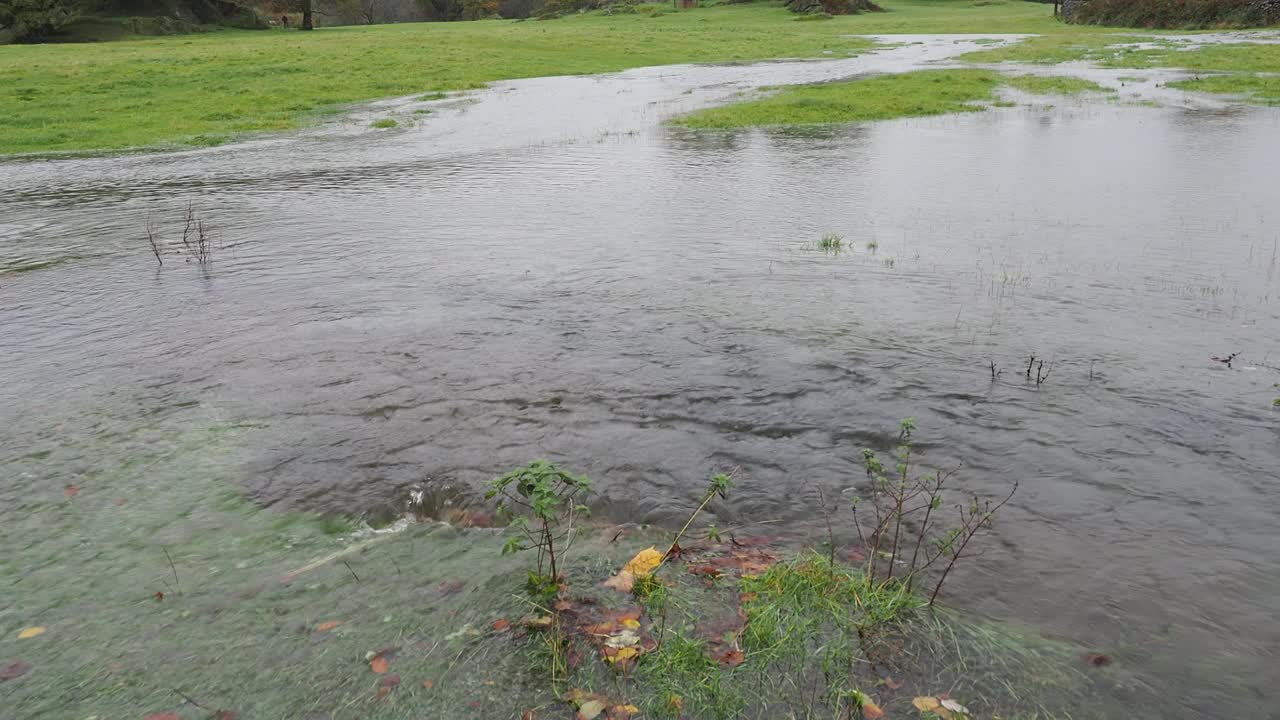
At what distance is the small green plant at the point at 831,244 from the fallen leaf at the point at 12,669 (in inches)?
369

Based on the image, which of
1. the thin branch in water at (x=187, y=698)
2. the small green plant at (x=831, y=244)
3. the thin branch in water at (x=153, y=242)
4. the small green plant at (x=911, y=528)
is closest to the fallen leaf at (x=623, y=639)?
the small green plant at (x=911, y=528)

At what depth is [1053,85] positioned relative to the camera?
103ft

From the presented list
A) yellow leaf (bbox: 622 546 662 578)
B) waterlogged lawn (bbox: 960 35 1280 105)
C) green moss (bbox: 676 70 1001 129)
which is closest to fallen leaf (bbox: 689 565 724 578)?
yellow leaf (bbox: 622 546 662 578)

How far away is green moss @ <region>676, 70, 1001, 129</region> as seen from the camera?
24719 mm

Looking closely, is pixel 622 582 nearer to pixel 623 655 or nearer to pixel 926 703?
pixel 623 655

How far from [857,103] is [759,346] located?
21232mm

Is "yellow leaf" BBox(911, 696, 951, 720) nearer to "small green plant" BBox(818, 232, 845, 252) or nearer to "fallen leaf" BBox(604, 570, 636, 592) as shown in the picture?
"fallen leaf" BBox(604, 570, 636, 592)

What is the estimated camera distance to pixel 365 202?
50.5 ft

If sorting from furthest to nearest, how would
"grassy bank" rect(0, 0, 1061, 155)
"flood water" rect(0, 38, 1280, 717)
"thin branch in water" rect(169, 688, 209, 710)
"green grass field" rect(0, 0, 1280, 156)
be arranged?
"green grass field" rect(0, 0, 1280, 156)
"grassy bank" rect(0, 0, 1061, 155)
"flood water" rect(0, 38, 1280, 717)
"thin branch in water" rect(169, 688, 209, 710)

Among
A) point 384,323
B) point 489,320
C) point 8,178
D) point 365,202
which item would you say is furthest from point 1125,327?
point 8,178

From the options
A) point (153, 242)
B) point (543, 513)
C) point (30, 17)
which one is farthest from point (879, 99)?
point (30, 17)

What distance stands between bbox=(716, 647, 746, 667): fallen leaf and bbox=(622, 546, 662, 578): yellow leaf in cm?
73

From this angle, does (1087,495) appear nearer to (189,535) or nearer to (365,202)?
(189,535)

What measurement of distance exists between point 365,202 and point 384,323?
6998 mm
